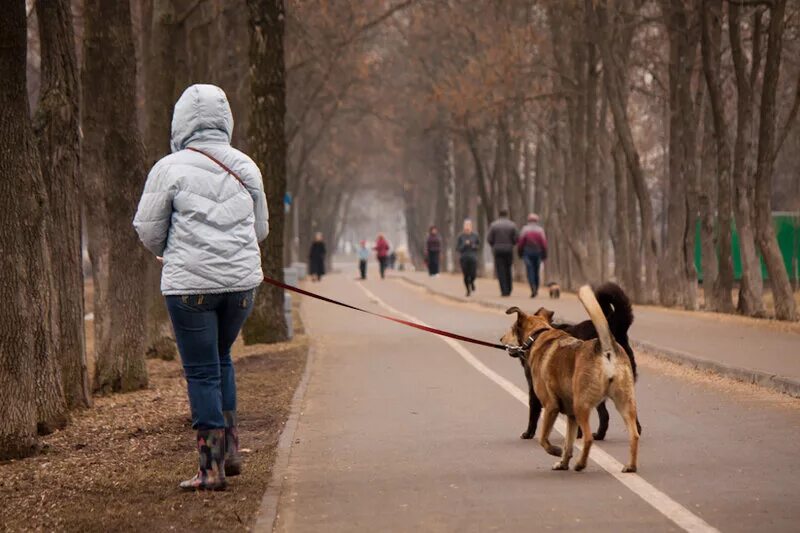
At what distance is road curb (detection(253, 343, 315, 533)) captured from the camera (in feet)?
22.8

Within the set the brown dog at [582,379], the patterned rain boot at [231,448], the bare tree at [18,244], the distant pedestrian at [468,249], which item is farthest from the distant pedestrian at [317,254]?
the patterned rain boot at [231,448]

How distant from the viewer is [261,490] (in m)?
7.94

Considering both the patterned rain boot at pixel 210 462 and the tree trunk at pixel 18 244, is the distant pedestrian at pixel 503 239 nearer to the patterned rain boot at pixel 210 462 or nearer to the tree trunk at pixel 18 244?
the tree trunk at pixel 18 244

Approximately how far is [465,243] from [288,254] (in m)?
15.0

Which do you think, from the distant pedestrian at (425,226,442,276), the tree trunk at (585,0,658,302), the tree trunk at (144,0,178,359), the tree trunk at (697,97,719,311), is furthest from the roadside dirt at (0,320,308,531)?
the distant pedestrian at (425,226,442,276)

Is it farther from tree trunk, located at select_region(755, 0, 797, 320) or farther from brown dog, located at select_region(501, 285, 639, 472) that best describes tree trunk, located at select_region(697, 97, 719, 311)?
brown dog, located at select_region(501, 285, 639, 472)

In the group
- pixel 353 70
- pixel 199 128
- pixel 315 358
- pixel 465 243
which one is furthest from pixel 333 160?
pixel 199 128

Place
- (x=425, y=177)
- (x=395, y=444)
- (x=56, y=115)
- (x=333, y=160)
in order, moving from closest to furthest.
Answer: (x=395, y=444)
(x=56, y=115)
(x=333, y=160)
(x=425, y=177)

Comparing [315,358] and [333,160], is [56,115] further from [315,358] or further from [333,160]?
[333,160]

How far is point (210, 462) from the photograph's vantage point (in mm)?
7824

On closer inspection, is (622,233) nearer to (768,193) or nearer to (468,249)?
(468,249)

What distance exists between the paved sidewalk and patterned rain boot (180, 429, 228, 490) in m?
6.60

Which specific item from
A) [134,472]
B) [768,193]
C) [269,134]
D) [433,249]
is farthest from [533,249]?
[134,472]

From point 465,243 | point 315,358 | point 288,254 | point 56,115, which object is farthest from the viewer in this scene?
point 288,254
